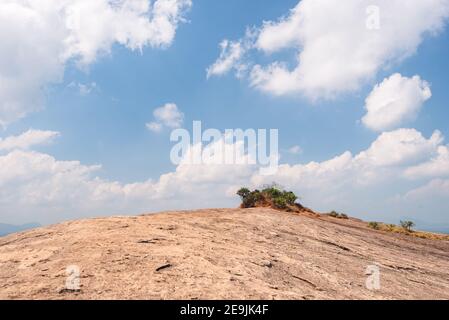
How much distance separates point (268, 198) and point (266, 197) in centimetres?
25

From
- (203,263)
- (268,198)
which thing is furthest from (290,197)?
(203,263)

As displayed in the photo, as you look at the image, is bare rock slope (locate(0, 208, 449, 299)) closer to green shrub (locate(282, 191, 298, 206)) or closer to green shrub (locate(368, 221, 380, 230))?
green shrub (locate(282, 191, 298, 206))

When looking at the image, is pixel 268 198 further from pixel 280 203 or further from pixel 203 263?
pixel 203 263

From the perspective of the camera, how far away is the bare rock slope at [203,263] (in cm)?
944

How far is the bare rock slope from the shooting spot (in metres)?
9.44

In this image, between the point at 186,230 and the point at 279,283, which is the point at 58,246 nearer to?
the point at 186,230

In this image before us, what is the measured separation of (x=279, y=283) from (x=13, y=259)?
27.1ft

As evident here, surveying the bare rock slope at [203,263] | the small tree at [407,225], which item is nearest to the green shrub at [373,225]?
the small tree at [407,225]

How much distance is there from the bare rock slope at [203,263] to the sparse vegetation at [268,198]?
37.8 feet

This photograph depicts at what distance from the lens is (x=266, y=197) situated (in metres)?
32.2

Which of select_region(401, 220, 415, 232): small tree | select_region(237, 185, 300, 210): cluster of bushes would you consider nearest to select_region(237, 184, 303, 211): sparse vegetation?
select_region(237, 185, 300, 210): cluster of bushes

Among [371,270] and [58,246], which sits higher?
[58,246]

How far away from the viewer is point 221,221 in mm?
18625
